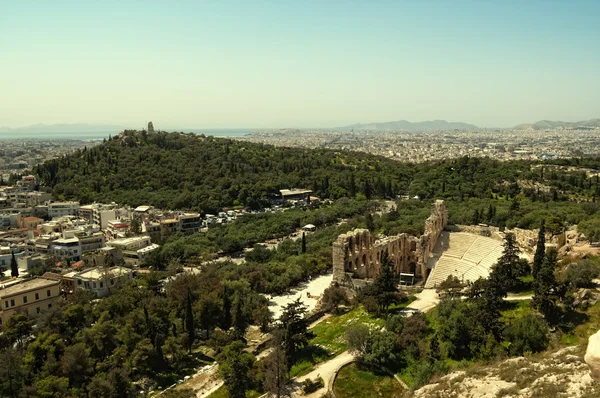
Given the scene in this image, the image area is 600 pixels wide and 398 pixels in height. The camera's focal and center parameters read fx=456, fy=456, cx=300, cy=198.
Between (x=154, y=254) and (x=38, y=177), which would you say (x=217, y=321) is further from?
(x=38, y=177)

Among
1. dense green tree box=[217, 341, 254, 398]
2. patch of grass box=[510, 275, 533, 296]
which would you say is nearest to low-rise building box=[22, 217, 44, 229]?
dense green tree box=[217, 341, 254, 398]

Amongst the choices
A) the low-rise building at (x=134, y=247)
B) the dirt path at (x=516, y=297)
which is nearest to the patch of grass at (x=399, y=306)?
the dirt path at (x=516, y=297)

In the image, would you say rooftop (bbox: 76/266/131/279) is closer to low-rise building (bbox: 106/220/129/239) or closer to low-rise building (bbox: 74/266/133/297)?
low-rise building (bbox: 74/266/133/297)

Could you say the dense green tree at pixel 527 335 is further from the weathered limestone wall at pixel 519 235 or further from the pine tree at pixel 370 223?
the pine tree at pixel 370 223

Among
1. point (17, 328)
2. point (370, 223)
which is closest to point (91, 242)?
point (17, 328)

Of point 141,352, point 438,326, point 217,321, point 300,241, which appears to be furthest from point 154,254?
point 438,326
